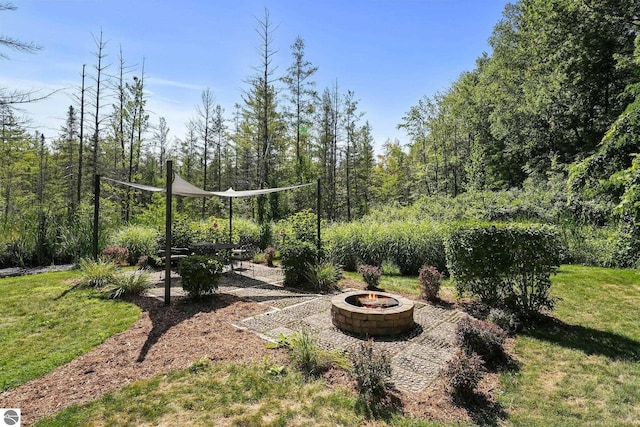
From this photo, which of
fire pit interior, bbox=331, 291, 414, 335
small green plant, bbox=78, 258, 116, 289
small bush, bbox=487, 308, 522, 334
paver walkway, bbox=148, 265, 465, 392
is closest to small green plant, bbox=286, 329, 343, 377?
paver walkway, bbox=148, 265, 465, 392

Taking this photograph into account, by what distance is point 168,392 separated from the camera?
2748 millimetres

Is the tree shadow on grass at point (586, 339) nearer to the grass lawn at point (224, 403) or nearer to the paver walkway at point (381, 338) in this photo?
the paver walkway at point (381, 338)

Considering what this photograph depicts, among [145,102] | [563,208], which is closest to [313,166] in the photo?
[145,102]

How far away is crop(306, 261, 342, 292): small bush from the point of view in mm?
6301

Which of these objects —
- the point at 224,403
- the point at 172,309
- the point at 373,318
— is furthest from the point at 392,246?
the point at 224,403

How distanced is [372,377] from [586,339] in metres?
3.38

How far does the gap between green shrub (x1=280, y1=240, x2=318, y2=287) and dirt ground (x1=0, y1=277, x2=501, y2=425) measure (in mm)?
1703

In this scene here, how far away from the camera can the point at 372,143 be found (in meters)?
A: 22.7

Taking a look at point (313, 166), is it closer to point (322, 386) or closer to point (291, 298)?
point (291, 298)

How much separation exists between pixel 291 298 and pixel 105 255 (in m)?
5.01

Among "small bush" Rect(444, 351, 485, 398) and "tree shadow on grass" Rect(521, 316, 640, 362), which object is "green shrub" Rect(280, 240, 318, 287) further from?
"small bush" Rect(444, 351, 485, 398)

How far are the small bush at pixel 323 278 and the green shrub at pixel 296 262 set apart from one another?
0.56ft

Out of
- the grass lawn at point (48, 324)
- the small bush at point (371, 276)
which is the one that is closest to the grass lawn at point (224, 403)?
the grass lawn at point (48, 324)

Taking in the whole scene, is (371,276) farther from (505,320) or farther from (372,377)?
(372,377)
